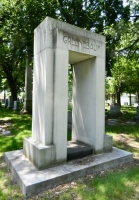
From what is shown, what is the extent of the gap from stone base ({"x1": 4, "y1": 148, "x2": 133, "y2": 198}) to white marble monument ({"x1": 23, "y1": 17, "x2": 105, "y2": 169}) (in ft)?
0.64

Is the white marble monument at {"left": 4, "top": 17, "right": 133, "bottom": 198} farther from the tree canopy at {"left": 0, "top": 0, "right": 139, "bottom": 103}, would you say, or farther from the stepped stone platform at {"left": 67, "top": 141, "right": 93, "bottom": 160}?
the tree canopy at {"left": 0, "top": 0, "right": 139, "bottom": 103}

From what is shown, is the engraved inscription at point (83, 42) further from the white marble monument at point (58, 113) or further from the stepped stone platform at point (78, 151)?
the stepped stone platform at point (78, 151)

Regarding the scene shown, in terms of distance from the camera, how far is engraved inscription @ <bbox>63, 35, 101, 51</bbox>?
4.00m

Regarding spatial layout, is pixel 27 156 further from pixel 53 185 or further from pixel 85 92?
pixel 85 92

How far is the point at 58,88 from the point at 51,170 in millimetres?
1767

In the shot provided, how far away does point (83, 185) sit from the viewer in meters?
3.31

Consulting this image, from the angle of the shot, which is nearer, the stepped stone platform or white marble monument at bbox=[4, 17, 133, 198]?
white marble monument at bbox=[4, 17, 133, 198]

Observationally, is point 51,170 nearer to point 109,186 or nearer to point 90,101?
point 109,186

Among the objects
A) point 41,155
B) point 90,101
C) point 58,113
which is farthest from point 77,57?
point 41,155

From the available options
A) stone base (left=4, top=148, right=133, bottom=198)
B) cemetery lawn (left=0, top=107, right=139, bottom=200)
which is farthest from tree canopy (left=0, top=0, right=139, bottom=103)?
cemetery lawn (left=0, top=107, right=139, bottom=200)

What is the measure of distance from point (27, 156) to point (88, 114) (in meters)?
Result: 1.91

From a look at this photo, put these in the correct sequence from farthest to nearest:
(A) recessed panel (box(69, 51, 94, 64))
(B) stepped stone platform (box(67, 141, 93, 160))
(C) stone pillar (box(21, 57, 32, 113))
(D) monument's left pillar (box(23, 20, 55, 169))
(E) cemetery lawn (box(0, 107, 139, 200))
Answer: (C) stone pillar (box(21, 57, 32, 113)) < (A) recessed panel (box(69, 51, 94, 64)) < (B) stepped stone platform (box(67, 141, 93, 160)) < (D) monument's left pillar (box(23, 20, 55, 169)) < (E) cemetery lawn (box(0, 107, 139, 200))

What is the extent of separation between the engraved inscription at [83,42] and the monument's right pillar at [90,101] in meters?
0.29

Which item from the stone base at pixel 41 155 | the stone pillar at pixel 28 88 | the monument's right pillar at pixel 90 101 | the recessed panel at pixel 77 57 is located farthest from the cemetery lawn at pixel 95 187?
the stone pillar at pixel 28 88
